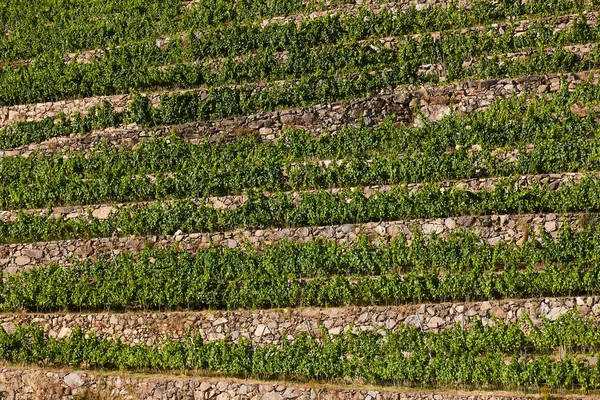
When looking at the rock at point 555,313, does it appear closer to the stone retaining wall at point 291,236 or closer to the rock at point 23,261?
the stone retaining wall at point 291,236

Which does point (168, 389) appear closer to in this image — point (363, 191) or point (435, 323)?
point (435, 323)

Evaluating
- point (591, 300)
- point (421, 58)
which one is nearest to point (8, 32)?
point (421, 58)

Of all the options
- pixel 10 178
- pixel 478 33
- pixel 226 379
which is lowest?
pixel 226 379

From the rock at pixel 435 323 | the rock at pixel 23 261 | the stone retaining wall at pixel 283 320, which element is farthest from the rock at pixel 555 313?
the rock at pixel 23 261

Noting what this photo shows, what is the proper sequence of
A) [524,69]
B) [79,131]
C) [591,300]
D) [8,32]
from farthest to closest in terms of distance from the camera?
[8,32], [79,131], [524,69], [591,300]

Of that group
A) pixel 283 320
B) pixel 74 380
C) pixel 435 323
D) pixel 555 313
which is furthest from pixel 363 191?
pixel 74 380

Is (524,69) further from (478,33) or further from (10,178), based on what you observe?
(10,178)
